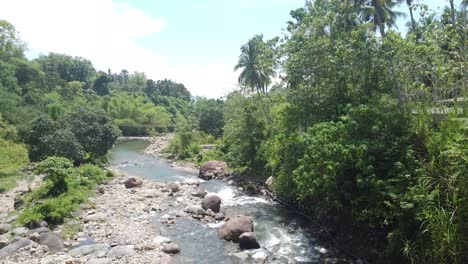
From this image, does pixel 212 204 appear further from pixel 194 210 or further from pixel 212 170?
pixel 212 170

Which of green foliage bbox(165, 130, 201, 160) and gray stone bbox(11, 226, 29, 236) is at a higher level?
green foliage bbox(165, 130, 201, 160)

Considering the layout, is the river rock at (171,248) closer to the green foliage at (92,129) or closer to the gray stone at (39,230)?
the gray stone at (39,230)

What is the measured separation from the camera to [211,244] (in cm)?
1473

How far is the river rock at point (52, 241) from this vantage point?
13491 mm

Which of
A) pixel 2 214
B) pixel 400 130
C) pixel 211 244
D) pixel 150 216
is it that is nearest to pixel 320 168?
pixel 400 130

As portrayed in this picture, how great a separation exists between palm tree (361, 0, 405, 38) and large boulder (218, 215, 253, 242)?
19589mm

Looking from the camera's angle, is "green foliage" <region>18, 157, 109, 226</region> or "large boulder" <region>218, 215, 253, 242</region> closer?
"large boulder" <region>218, 215, 253, 242</region>

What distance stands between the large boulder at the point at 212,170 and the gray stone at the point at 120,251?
16710 millimetres

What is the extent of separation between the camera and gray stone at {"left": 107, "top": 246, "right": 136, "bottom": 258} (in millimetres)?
13031

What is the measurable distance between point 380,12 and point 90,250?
28164mm

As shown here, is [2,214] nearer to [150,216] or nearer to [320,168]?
[150,216]

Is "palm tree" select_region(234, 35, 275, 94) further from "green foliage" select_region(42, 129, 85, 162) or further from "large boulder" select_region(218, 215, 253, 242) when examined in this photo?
"large boulder" select_region(218, 215, 253, 242)

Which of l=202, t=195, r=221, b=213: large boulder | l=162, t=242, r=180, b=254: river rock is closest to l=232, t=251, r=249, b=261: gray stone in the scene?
l=162, t=242, r=180, b=254: river rock

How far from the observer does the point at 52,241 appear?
13734 millimetres
